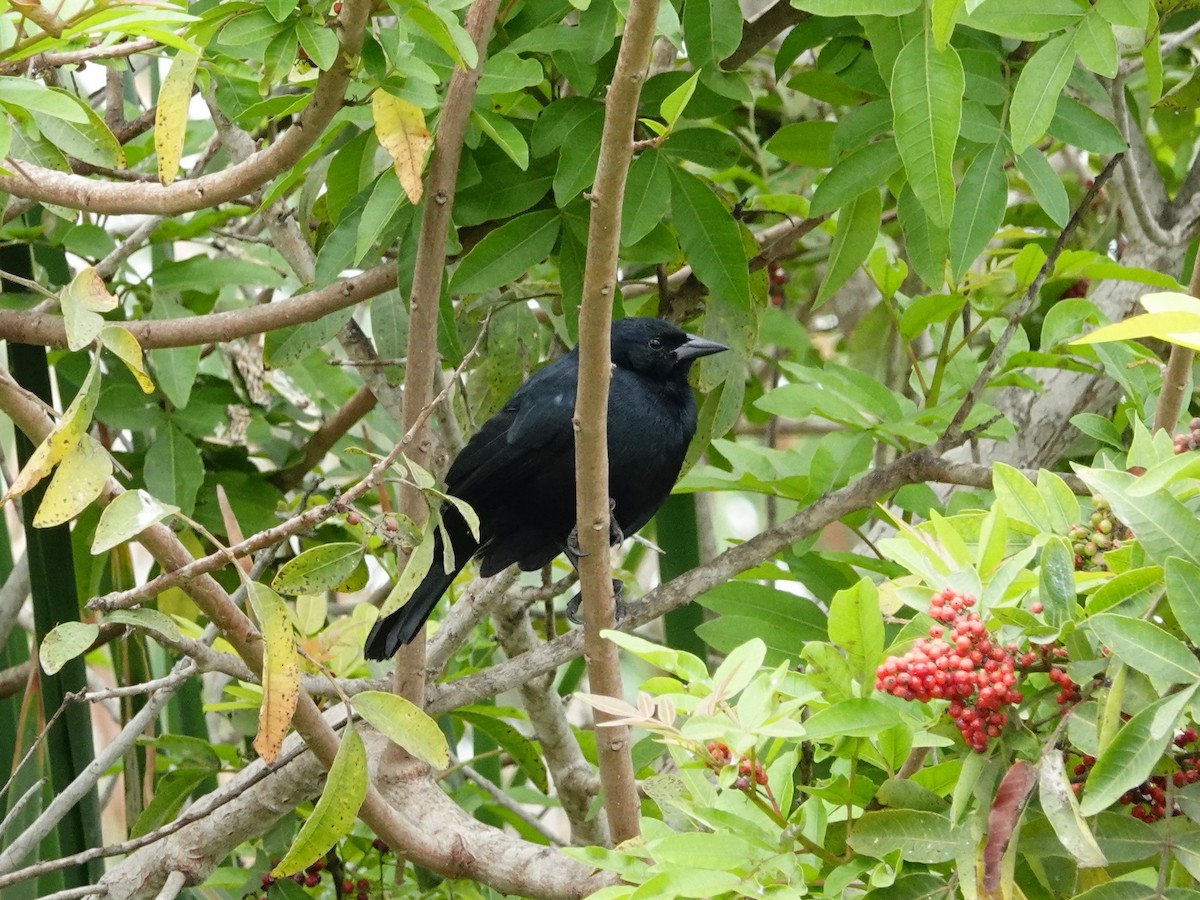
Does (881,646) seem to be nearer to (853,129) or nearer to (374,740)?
(853,129)

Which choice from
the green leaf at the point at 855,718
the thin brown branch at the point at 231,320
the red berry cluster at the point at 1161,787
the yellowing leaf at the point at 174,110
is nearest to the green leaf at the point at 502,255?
the thin brown branch at the point at 231,320

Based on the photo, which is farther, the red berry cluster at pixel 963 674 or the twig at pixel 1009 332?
the twig at pixel 1009 332

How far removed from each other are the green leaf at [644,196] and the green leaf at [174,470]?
119 cm

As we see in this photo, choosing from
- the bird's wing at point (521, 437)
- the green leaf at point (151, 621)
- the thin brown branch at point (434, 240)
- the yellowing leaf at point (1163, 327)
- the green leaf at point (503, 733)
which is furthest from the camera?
the bird's wing at point (521, 437)

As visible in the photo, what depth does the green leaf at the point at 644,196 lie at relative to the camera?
8.79 ft

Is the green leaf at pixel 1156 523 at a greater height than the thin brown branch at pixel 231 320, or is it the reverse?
the thin brown branch at pixel 231 320

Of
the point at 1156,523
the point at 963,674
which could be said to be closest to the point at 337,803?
the point at 963,674

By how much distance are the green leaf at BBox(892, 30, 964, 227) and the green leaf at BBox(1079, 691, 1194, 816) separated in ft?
3.02

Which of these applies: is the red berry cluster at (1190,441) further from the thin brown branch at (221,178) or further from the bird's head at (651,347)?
the bird's head at (651,347)

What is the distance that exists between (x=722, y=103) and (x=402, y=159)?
97 cm

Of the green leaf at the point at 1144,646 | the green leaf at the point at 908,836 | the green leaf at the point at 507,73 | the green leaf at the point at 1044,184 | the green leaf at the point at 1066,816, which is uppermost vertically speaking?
the green leaf at the point at 507,73

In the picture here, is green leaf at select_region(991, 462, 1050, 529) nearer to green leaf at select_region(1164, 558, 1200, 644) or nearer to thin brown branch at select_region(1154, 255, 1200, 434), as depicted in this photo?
Answer: green leaf at select_region(1164, 558, 1200, 644)

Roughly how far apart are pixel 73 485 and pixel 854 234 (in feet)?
5.54

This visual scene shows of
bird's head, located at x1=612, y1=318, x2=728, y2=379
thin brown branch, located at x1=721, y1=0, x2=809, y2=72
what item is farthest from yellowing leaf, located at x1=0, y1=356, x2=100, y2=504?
bird's head, located at x1=612, y1=318, x2=728, y2=379
